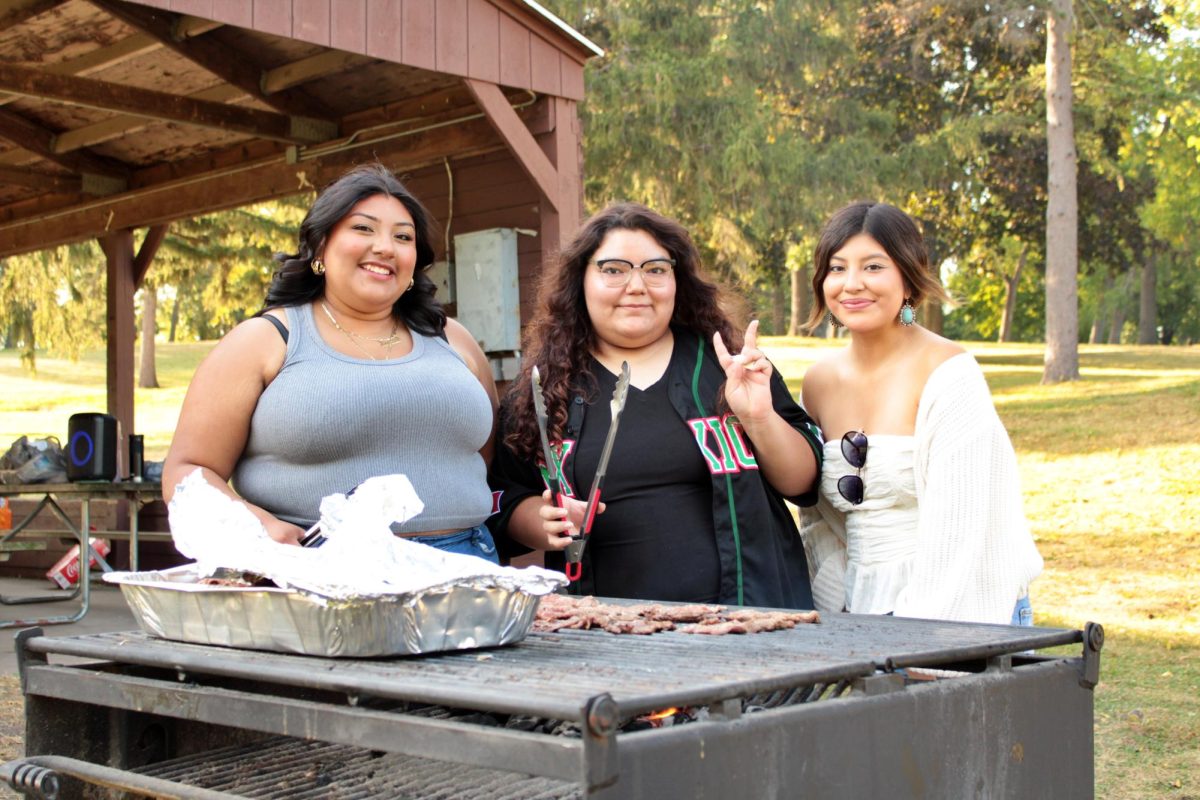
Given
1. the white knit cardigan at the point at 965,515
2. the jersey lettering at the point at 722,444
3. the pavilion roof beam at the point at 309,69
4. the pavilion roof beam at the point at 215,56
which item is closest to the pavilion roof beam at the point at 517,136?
the pavilion roof beam at the point at 309,69

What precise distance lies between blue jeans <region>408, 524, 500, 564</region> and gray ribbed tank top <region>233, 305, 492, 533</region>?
3 centimetres

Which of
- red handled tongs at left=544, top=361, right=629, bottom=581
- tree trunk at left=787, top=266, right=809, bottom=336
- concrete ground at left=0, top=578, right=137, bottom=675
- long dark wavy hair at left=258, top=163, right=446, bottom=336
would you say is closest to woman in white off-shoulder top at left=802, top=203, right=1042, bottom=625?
red handled tongs at left=544, top=361, right=629, bottom=581

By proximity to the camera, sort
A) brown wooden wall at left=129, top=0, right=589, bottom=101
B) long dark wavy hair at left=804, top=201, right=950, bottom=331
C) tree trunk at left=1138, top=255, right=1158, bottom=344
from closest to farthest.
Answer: long dark wavy hair at left=804, top=201, right=950, bottom=331
brown wooden wall at left=129, top=0, right=589, bottom=101
tree trunk at left=1138, top=255, right=1158, bottom=344

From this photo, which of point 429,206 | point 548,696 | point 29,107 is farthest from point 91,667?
point 29,107

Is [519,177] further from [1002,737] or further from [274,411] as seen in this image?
[1002,737]

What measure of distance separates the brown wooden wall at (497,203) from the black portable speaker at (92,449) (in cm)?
191

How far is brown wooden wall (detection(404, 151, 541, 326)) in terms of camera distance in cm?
631

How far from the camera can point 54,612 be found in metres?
7.39

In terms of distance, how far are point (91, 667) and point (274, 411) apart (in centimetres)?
52

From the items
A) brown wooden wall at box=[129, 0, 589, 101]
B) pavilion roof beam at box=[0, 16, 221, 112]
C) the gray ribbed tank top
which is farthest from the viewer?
pavilion roof beam at box=[0, 16, 221, 112]

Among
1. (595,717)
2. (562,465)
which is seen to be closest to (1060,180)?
(562,465)

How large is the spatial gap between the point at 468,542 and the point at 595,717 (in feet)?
3.98

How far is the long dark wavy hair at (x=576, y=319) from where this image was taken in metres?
2.63

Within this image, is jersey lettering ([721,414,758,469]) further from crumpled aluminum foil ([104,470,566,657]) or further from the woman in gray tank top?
crumpled aluminum foil ([104,470,566,657])
